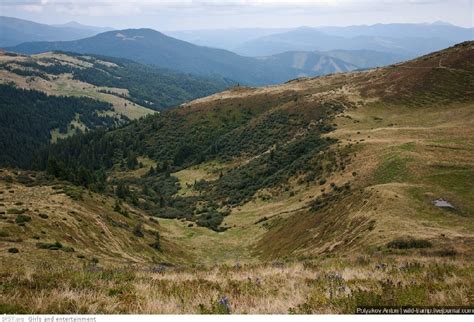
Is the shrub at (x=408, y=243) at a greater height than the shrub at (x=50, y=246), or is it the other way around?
the shrub at (x=408, y=243)

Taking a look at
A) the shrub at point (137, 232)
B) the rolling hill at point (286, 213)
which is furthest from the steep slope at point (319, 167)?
the shrub at point (137, 232)

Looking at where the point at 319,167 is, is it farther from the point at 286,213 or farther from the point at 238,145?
the point at 238,145

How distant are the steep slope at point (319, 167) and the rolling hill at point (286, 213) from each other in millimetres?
303

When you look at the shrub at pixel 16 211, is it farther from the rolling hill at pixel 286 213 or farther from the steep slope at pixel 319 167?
the steep slope at pixel 319 167

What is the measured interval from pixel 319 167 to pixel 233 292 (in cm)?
5294

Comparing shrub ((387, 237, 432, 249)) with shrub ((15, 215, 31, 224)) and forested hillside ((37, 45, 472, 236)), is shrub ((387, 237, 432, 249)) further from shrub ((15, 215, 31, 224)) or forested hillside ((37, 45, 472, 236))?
shrub ((15, 215, 31, 224))

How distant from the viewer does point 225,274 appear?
11.6 m

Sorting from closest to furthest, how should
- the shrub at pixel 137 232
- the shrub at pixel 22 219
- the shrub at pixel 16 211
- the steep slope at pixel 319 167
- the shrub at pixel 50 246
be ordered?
1. the shrub at pixel 50 246
2. the shrub at pixel 22 219
3. the shrub at pixel 16 211
4. the steep slope at pixel 319 167
5. the shrub at pixel 137 232

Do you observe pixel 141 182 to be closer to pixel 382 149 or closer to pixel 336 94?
pixel 336 94

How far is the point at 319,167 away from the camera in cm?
5997

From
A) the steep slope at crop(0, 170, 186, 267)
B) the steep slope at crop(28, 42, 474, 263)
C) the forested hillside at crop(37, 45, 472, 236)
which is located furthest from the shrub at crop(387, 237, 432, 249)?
the forested hillside at crop(37, 45, 472, 236)

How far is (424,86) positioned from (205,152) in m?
61.4

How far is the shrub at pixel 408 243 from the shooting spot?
22.1 metres

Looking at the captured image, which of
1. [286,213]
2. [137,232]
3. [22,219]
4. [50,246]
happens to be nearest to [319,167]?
[286,213]
